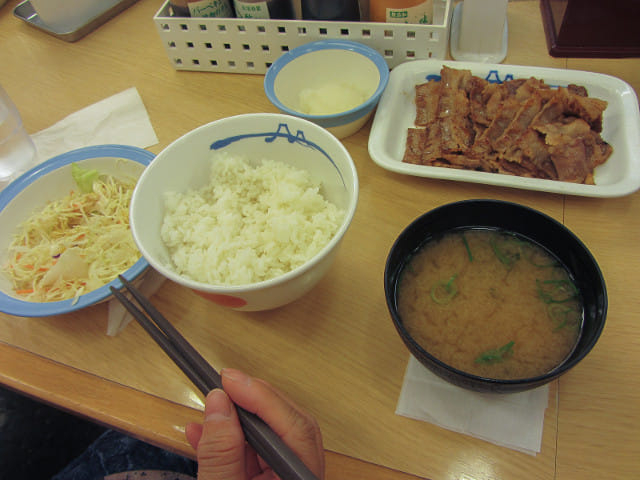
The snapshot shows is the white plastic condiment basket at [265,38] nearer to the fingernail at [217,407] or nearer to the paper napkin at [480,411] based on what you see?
the paper napkin at [480,411]

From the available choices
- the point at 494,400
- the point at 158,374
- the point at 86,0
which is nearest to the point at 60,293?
the point at 158,374

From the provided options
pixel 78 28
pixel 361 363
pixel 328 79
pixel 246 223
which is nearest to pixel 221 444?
pixel 361 363

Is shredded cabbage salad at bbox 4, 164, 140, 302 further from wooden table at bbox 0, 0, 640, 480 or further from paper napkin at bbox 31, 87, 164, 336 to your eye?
paper napkin at bbox 31, 87, 164, 336

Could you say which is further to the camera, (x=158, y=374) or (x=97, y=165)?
(x=97, y=165)

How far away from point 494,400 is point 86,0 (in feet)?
6.99

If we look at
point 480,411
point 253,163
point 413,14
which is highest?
point 413,14

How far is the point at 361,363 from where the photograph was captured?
0.90 meters

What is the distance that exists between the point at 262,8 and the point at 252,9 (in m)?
0.04

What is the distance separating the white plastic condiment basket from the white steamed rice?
2.11 ft

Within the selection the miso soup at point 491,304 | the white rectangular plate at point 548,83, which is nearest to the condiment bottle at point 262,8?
the white rectangular plate at point 548,83

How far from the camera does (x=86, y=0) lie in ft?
5.98

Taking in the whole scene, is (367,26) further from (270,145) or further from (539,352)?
(539,352)

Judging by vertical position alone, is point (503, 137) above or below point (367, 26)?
below

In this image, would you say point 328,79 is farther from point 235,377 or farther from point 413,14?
point 235,377
